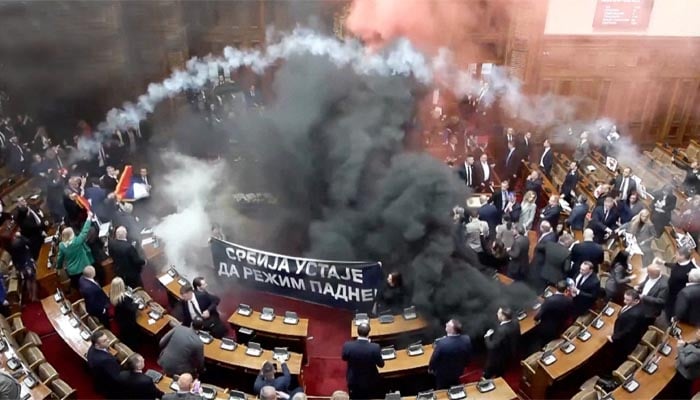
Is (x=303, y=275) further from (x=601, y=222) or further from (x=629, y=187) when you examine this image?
(x=629, y=187)

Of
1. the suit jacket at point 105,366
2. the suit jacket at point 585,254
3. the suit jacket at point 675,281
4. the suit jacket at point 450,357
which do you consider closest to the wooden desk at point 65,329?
the suit jacket at point 105,366

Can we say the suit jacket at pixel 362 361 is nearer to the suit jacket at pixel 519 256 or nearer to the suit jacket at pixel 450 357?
the suit jacket at pixel 450 357

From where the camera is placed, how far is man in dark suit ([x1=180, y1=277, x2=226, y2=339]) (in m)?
7.53

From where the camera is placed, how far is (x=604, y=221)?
395 inches

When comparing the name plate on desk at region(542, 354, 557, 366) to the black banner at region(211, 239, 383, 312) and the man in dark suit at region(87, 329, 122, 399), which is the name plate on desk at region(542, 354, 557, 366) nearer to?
the black banner at region(211, 239, 383, 312)

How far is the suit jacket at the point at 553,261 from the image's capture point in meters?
8.46

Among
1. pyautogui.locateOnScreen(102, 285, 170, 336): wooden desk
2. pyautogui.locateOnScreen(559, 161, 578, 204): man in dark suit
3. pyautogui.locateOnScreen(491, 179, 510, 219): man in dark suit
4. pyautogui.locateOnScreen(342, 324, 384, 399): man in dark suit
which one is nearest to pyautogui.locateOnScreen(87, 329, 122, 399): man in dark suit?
pyautogui.locateOnScreen(102, 285, 170, 336): wooden desk

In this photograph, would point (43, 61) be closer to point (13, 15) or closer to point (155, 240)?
point (13, 15)

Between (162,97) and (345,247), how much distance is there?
7883 mm

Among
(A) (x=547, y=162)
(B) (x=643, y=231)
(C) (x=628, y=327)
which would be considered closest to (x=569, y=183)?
(A) (x=547, y=162)

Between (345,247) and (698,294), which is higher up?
(698,294)

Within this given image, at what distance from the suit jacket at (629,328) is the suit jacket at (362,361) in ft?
9.86

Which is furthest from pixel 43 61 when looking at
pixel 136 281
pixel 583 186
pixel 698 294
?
pixel 698 294

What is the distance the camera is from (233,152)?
1246 centimetres
